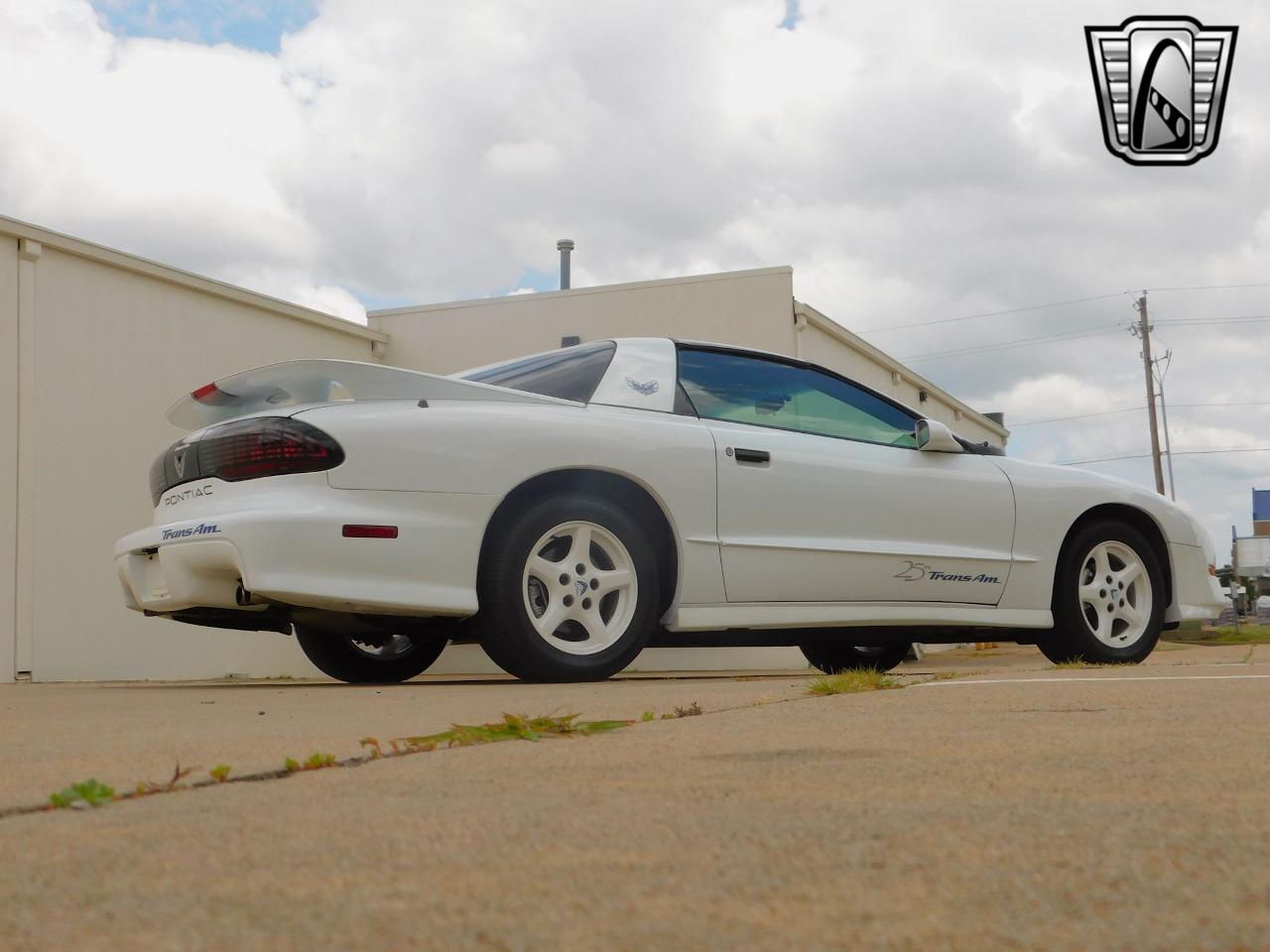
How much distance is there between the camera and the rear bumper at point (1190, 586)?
7137 mm

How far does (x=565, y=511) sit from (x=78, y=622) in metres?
6.42

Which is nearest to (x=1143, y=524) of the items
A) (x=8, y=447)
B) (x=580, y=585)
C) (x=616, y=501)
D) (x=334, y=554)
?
(x=616, y=501)

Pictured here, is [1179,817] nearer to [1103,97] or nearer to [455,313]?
[1103,97]

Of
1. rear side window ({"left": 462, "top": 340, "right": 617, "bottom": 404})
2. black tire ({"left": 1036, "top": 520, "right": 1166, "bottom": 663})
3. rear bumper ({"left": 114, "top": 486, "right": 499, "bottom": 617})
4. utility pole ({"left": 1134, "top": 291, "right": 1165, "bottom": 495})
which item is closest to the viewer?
rear bumper ({"left": 114, "top": 486, "right": 499, "bottom": 617})

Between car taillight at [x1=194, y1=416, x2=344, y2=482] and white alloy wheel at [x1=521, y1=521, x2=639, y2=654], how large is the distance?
85 centimetres

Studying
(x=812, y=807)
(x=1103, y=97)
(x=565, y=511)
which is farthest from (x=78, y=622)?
(x=812, y=807)

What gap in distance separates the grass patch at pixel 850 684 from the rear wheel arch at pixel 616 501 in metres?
1.15

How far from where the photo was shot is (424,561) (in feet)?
16.4

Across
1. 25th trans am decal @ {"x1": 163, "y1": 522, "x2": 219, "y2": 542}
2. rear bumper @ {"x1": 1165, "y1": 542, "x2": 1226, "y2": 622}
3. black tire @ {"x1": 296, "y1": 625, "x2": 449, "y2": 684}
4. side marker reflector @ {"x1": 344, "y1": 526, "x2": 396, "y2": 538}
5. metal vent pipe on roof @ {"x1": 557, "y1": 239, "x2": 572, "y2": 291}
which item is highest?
metal vent pipe on roof @ {"x1": 557, "y1": 239, "x2": 572, "y2": 291}

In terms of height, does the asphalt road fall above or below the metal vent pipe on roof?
below

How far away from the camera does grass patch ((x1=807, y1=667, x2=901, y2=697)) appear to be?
13.9ft

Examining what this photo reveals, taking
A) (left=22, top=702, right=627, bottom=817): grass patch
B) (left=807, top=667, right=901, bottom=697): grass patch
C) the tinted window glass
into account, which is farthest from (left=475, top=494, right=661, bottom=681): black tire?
(left=22, top=702, right=627, bottom=817): grass patch

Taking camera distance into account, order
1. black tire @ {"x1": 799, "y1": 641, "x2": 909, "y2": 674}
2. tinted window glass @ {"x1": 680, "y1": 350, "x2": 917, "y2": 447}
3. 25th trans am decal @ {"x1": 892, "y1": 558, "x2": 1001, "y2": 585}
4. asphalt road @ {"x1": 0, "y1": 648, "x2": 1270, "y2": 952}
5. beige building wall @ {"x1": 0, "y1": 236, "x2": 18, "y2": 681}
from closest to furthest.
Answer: asphalt road @ {"x1": 0, "y1": 648, "x2": 1270, "y2": 952} → tinted window glass @ {"x1": 680, "y1": 350, "x2": 917, "y2": 447} → 25th trans am decal @ {"x1": 892, "y1": 558, "x2": 1001, "y2": 585} → black tire @ {"x1": 799, "y1": 641, "x2": 909, "y2": 674} → beige building wall @ {"x1": 0, "y1": 236, "x2": 18, "y2": 681}

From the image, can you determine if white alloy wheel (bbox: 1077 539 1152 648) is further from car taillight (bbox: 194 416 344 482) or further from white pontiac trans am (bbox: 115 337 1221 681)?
car taillight (bbox: 194 416 344 482)
